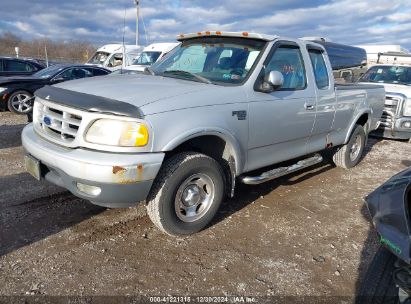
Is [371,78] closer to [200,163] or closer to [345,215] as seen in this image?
[345,215]

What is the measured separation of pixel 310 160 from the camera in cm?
507

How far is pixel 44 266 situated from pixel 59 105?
1402mm

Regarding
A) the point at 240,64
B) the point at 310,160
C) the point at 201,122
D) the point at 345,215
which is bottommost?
the point at 345,215

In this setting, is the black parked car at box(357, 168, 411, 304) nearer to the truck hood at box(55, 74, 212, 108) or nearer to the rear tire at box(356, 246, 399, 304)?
the rear tire at box(356, 246, 399, 304)

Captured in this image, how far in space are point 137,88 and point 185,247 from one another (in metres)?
1.58

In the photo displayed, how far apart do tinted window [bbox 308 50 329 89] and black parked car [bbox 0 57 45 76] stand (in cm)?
1085

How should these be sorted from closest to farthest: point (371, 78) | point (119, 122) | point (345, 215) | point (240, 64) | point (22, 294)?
1. point (22, 294)
2. point (119, 122)
3. point (240, 64)
4. point (345, 215)
5. point (371, 78)

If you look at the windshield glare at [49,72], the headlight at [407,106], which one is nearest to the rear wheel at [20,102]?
the windshield glare at [49,72]

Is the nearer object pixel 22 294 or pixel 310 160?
pixel 22 294

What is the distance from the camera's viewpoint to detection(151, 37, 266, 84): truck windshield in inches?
159

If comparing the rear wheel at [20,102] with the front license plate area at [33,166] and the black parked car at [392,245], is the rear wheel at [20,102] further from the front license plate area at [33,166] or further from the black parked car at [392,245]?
the black parked car at [392,245]

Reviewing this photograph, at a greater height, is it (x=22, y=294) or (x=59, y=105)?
(x=59, y=105)

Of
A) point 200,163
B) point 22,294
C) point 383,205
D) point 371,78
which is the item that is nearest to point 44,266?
point 22,294

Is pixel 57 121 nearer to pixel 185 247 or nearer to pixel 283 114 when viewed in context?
pixel 185 247
